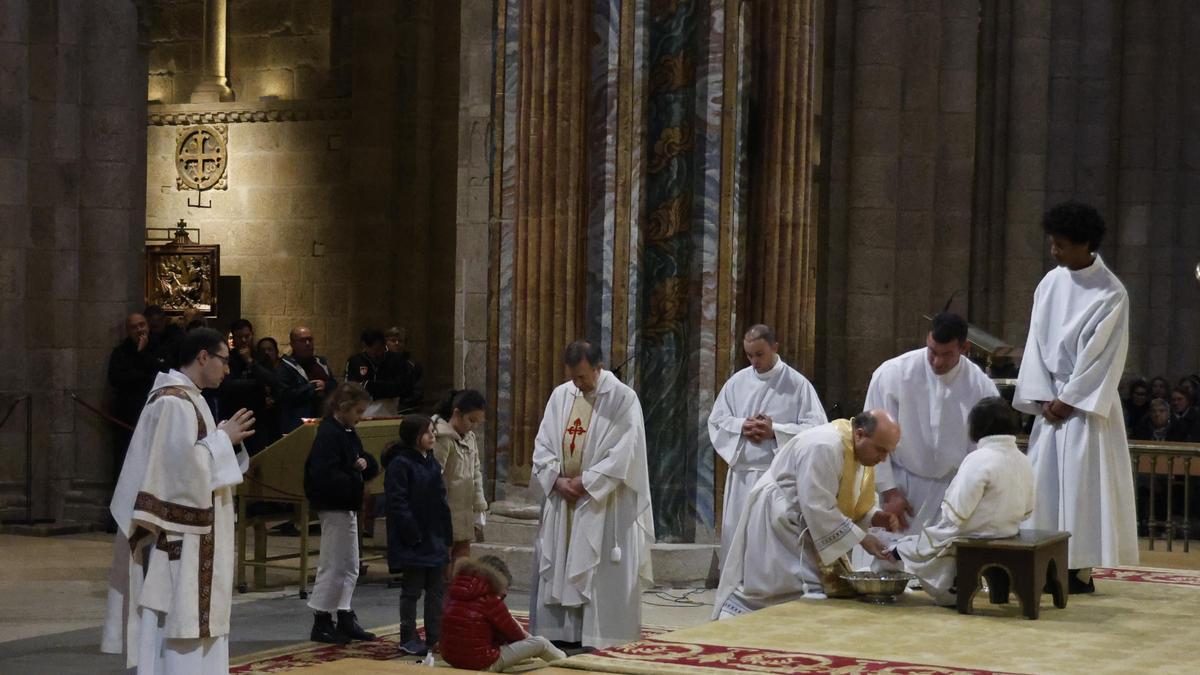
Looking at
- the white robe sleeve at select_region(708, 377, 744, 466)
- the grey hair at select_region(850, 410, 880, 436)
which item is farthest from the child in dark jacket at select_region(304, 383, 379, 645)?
the grey hair at select_region(850, 410, 880, 436)

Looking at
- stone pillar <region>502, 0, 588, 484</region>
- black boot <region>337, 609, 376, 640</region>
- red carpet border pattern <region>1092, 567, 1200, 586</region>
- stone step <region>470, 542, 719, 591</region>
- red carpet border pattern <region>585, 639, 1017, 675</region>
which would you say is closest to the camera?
red carpet border pattern <region>585, 639, 1017, 675</region>

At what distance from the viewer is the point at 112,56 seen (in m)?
15.2

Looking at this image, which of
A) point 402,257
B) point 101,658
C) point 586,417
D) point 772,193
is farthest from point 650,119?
point 402,257

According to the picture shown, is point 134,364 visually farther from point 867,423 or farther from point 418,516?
point 867,423

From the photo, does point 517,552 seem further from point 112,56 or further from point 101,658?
point 112,56

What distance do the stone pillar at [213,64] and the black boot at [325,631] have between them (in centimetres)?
1163

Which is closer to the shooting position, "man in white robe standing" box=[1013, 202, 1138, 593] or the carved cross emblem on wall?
"man in white robe standing" box=[1013, 202, 1138, 593]

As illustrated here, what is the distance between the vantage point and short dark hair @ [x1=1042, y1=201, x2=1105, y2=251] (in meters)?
8.51

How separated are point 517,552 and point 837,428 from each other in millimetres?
3540

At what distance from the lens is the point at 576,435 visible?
32.7ft

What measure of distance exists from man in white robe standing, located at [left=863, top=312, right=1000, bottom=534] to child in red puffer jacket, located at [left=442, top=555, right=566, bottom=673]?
215cm

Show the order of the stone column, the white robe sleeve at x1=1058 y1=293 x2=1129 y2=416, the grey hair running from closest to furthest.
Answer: the grey hair
the white robe sleeve at x1=1058 y1=293 x2=1129 y2=416
the stone column

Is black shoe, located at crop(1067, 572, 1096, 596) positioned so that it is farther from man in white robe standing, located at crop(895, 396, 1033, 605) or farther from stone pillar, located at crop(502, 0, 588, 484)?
stone pillar, located at crop(502, 0, 588, 484)

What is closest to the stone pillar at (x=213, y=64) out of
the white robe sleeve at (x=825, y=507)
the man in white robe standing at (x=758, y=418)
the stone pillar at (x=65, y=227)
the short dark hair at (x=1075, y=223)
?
the stone pillar at (x=65, y=227)
